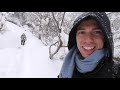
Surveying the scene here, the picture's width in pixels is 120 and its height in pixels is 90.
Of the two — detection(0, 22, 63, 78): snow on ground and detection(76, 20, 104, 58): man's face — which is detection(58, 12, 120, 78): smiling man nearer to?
detection(76, 20, 104, 58): man's face

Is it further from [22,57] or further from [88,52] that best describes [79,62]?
[22,57]

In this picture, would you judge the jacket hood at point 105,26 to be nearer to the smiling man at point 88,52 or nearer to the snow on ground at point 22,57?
the smiling man at point 88,52

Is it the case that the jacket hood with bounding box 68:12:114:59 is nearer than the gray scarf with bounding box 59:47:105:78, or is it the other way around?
the jacket hood with bounding box 68:12:114:59

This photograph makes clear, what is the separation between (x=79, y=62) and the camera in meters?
1.45

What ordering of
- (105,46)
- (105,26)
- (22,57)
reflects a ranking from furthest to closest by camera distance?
1. (22,57)
2. (105,46)
3. (105,26)

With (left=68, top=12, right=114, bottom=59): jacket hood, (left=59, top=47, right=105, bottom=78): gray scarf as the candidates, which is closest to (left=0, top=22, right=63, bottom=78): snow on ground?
(left=59, top=47, right=105, bottom=78): gray scarf

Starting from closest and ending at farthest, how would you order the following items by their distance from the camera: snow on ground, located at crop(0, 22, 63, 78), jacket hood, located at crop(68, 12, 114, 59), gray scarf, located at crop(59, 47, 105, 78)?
jacket hood, located at crop(68, 12, 114, 59)
gray scarf, located at crop(59, 47, 105, 78)
snow on ground, located at crop(0, 22, 63, 78)

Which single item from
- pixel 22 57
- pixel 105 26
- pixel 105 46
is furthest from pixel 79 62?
pixel 22 57

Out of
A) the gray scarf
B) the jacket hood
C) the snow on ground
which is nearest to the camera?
the jacket hood

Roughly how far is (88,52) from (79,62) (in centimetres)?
9

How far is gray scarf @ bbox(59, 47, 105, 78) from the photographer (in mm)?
1415

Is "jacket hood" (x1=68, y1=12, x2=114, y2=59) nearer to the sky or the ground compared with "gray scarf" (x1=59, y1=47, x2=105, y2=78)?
nearer to the sky

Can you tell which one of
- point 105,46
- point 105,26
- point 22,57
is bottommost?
point 22,57
